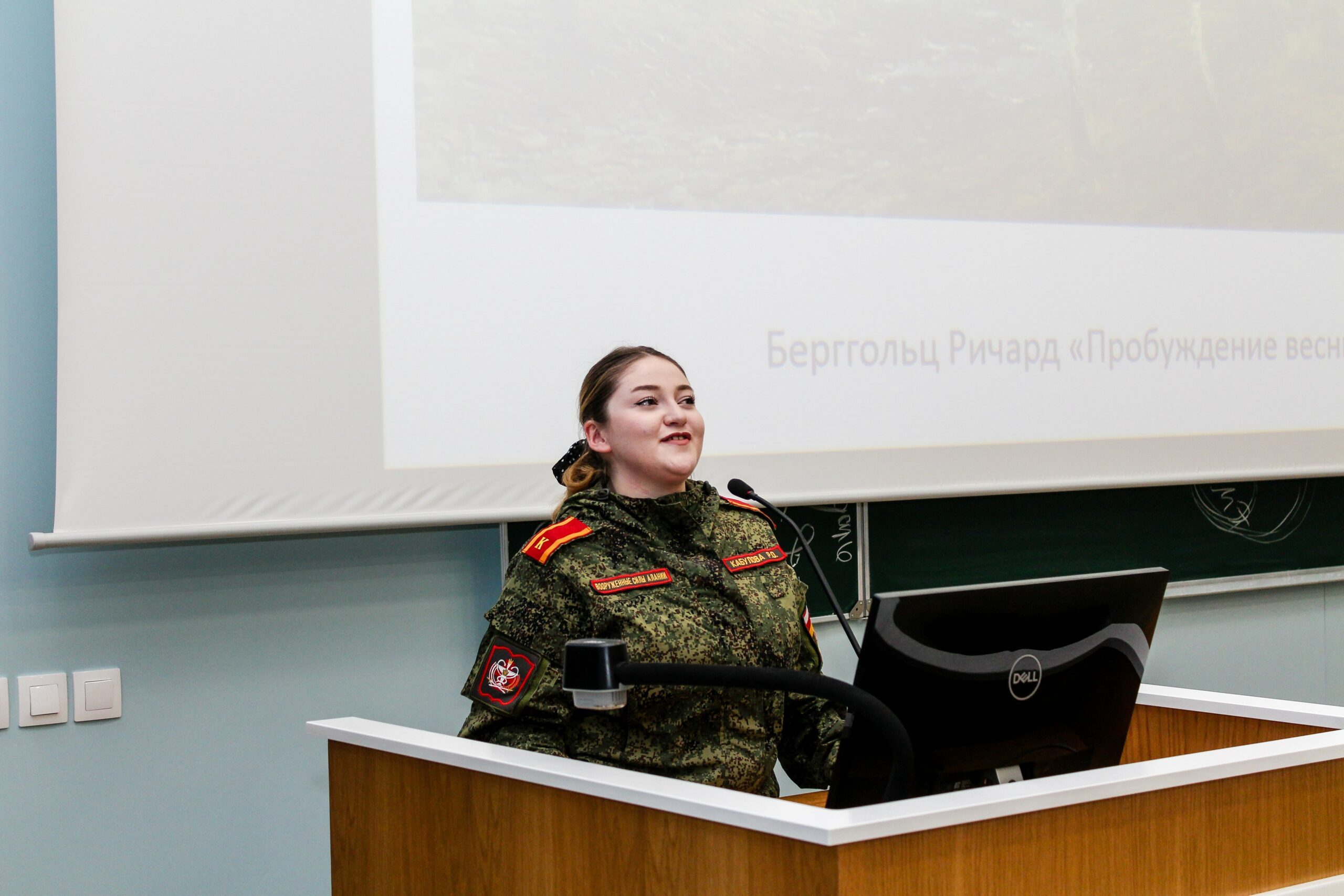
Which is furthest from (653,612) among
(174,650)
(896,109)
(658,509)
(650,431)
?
A: (896,109)

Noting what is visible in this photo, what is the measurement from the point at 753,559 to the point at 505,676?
395 mm

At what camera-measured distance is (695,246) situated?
245 cm

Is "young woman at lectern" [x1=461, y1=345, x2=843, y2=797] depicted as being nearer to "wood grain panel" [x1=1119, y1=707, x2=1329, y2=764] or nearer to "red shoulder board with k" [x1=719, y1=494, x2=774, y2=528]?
"red shoulder board with k" [x1=719, y1=494, x2=774, y2=528]

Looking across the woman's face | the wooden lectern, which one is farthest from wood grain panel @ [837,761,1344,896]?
the woman's face

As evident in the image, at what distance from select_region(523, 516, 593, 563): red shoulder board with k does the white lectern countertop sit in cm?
26

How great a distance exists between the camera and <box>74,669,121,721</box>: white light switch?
2.04m

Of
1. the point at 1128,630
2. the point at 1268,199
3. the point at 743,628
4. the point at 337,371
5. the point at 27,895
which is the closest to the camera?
the point at 1128,630

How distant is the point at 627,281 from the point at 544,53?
0.45m

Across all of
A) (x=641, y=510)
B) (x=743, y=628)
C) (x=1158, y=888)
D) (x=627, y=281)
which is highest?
(x=627, y=281)

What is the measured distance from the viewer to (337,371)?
84.0 inches

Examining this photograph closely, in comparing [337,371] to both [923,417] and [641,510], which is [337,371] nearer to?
[641,510]

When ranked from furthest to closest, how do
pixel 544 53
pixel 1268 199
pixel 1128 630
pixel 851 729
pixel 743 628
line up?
1. pixel 1268 199
2. pixel 544 53
3. pixel 743 628
4. pixel 1128 630
5. pixel 851 729

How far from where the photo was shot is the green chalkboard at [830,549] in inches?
103

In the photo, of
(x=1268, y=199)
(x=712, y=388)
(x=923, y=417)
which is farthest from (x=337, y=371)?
(x=1268, y=199)
